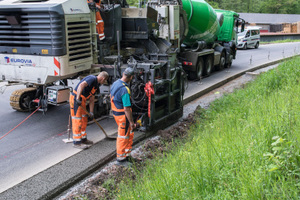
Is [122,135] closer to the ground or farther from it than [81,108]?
closer to the ground

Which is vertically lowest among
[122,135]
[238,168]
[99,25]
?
[122,135]

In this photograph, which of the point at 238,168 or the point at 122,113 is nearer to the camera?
the point at 238,168

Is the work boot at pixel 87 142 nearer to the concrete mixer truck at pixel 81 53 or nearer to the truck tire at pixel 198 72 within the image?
the concrete mixer truck at pixel 81 53

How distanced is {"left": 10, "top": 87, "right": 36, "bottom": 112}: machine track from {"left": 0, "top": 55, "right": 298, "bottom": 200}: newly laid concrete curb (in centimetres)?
296

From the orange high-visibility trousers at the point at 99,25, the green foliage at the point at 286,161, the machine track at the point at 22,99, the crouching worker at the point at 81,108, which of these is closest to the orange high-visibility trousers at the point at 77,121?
the crouching worker at the point at 81,108

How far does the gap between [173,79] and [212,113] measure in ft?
4.15

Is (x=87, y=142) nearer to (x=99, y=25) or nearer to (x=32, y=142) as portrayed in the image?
(x=32, y=142)

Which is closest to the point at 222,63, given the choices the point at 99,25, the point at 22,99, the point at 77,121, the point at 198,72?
the point at 198,72

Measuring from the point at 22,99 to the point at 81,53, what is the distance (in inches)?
84.9

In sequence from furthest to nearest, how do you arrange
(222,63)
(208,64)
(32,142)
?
(222,63) < (208,64) < (32,142)

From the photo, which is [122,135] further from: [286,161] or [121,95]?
[286,161]

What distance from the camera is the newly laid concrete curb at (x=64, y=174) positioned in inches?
175

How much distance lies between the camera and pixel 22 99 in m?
8.35

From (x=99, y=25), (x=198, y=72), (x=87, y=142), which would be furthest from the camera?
(x=198, y=72)
